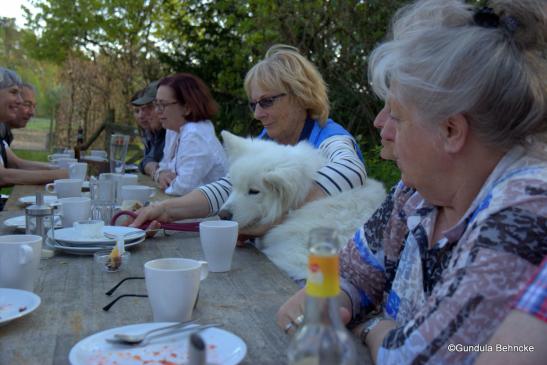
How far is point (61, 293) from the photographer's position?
5.75ft

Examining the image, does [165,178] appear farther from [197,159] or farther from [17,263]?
[17,263]

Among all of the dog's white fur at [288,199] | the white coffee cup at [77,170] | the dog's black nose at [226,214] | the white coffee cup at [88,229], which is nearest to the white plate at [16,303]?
the white coffee cup at [88,229]

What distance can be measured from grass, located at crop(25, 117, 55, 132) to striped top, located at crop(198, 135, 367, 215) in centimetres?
1685

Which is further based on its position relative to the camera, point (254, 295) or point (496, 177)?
point (254, 295)

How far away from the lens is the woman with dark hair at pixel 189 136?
453 centimetres

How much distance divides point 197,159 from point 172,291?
3.20 m

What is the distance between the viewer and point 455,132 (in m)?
1.32

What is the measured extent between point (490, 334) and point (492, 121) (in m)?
0.49

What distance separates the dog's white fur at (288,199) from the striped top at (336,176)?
0.17 ft

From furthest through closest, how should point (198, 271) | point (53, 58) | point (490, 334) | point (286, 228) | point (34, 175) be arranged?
point (53, 58) → point (34, 175) → point (286, 228) → point (198, 271) → point (490, 334)

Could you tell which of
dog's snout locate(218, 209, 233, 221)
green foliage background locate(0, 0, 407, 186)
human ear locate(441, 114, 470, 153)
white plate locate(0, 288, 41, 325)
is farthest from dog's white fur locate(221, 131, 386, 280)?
green foliage background locate(0, 0, 407, 186)

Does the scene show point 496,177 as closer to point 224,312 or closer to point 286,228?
point 224,312

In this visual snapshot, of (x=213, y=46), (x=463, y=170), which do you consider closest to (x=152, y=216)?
(x=463, y=170)

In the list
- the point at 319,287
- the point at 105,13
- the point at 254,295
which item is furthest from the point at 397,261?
the point at 105,13
